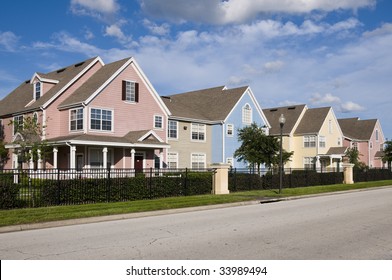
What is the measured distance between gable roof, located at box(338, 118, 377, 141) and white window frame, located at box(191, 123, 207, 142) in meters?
31.5

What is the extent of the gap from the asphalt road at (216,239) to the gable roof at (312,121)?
135ft

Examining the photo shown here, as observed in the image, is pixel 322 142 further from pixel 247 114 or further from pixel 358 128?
pixel 358 128

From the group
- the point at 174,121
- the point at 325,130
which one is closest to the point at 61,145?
the point at 174,121

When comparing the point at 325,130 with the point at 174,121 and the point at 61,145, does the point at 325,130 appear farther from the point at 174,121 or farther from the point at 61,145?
the point at 61,145

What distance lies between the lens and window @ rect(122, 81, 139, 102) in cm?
3338

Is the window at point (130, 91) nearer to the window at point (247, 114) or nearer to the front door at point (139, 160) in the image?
the front door at point (139, 160)

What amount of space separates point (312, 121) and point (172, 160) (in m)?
24.8

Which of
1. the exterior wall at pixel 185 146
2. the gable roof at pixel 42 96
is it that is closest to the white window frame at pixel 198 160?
the exterior wall at pixel 185 146

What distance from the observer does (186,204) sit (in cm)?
1794

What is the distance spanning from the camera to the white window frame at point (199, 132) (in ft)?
134

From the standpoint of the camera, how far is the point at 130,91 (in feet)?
111

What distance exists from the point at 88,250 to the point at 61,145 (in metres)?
22.6

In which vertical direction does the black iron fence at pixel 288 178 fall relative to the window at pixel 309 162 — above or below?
below

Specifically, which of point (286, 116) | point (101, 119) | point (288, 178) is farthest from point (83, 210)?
point (286, 116)
